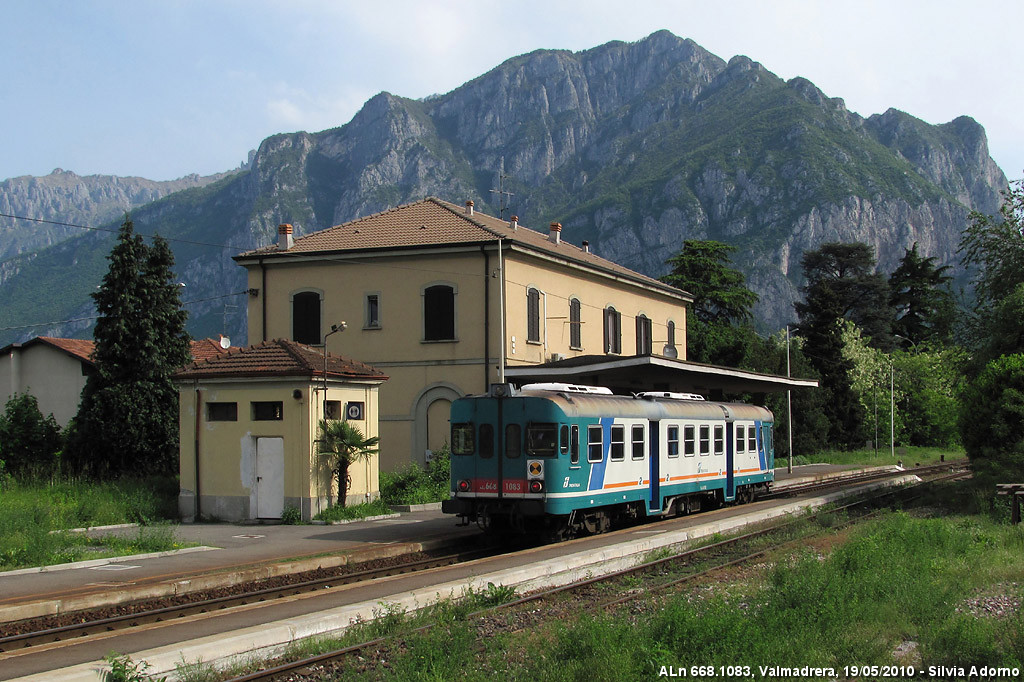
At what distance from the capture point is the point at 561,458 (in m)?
16.8

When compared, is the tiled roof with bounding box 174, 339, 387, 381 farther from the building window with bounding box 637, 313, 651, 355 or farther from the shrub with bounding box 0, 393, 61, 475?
the building window with bounding box 637, 313, 651, 355

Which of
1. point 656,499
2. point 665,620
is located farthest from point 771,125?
point 665,620

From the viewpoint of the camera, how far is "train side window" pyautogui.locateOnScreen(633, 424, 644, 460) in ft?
63.2

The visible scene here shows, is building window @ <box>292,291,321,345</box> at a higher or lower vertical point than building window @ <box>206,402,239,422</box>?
higher

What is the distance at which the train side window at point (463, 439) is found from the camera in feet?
58.2

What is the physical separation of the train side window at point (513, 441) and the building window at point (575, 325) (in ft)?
56.4

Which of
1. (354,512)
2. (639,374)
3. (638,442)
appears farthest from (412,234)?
(638,442)

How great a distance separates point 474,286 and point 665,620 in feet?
72.9

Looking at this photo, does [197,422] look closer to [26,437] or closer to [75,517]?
[75,517]

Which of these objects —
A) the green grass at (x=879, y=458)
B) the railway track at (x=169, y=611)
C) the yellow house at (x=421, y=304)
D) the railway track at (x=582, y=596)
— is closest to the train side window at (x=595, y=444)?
the railway track at (x=582, y=596)

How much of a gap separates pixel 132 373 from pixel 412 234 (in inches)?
398

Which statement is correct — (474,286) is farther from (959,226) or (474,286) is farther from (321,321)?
(959,226)

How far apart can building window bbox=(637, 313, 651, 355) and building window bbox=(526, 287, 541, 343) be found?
8.60m

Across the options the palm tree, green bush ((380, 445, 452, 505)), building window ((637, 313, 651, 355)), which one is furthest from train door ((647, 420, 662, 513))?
building window ((637, 313, 651, 355))
